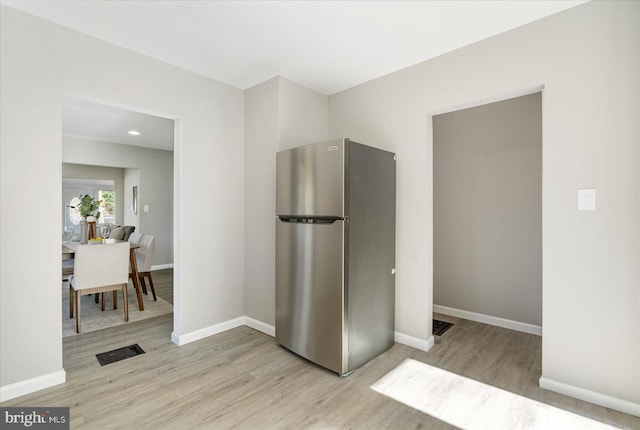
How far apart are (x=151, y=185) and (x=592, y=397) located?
269 inches

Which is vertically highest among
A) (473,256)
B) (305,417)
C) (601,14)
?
(601,14)

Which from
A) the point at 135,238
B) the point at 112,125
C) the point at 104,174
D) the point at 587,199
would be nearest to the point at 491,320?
the point at 587,199

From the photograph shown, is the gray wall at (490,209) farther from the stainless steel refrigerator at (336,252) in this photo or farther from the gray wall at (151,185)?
the gray wall at (151,185)

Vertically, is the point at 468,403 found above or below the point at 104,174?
below

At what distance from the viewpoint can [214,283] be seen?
9.96ft

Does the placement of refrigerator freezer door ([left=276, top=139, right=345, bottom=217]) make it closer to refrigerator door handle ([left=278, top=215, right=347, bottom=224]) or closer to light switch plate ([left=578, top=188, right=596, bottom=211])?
refrigerator door handle ([left=278, top=215, right=347, bottom=224])

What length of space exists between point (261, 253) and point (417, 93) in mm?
2095

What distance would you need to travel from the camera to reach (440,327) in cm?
314

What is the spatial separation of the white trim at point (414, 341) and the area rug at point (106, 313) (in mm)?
2671

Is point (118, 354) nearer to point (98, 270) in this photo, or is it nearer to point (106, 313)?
point (98, 270)

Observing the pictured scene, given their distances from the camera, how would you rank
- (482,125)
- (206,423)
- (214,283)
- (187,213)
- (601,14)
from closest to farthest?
(206,423), (601,14), (187,213), (214,283), (482,125)

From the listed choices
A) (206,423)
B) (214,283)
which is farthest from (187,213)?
(206,423)

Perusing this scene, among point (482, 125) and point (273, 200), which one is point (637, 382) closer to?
point (482, 125)

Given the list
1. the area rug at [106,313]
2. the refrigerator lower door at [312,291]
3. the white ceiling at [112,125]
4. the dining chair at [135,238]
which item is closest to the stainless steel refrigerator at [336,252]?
the refrigerator lower door at [312,291]
